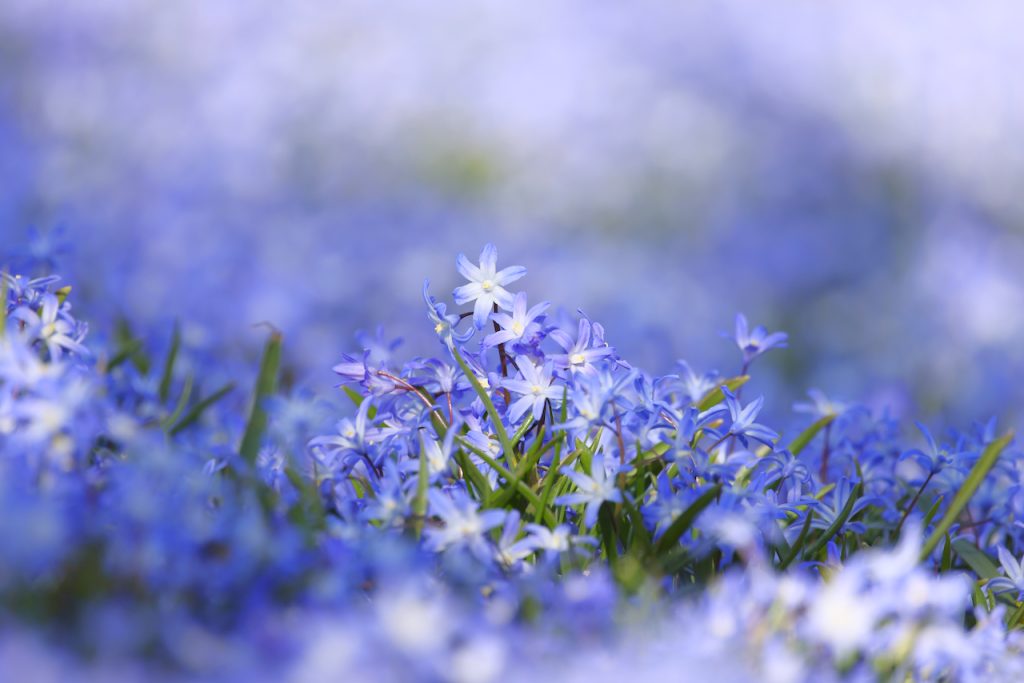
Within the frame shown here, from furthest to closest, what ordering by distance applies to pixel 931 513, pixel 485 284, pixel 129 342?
pixel 129 342
pixel 931 513
pixel 485 284

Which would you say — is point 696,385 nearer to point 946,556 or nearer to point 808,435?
point 808,435

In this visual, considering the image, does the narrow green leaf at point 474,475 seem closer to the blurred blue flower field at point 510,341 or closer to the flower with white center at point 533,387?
the blurred blue flower field at point 510,341

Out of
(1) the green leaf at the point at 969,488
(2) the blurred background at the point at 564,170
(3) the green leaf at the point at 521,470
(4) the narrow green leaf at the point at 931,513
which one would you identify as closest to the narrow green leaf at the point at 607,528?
(3) the green leaf at the point at 521,470

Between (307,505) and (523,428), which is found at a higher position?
(523,428)

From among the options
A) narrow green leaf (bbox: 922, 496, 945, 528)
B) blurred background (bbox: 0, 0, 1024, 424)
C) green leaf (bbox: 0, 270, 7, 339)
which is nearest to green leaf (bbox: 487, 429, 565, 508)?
narrow green leaf (bbox: 922, 496, 945, 528)

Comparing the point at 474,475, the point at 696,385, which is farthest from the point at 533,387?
the point at 696,385

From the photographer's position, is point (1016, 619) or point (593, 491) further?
point (1016, 619)

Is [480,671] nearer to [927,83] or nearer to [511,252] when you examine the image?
[511,252]
